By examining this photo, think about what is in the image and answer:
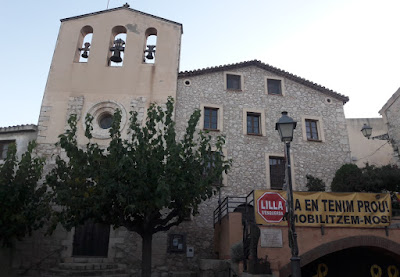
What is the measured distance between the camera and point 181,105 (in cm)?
1523

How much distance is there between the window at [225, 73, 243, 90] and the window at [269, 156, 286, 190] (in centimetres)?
398

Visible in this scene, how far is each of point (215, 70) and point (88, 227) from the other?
366 inches

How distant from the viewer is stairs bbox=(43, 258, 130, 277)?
1086 cm

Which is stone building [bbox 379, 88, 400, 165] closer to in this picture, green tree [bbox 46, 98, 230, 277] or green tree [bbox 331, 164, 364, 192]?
green tree [bbox 331, 164, 364, 192]

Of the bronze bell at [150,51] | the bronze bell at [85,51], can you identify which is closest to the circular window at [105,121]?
the bronze bell at [85,51]

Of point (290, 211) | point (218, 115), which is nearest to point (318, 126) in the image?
point (218, 115)

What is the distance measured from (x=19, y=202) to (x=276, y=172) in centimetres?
1033

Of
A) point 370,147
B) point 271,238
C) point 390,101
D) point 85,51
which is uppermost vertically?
point 85,51

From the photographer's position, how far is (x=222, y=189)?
13961 millimetres

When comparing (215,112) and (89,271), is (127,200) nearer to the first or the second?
(89,271)

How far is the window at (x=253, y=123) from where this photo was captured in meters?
15.6

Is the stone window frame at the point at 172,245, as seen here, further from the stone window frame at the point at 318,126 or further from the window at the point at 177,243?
the stone window frame at the point at 318,126

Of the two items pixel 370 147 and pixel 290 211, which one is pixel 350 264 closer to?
pixel 290 211

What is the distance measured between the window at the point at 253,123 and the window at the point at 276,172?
1483mm
